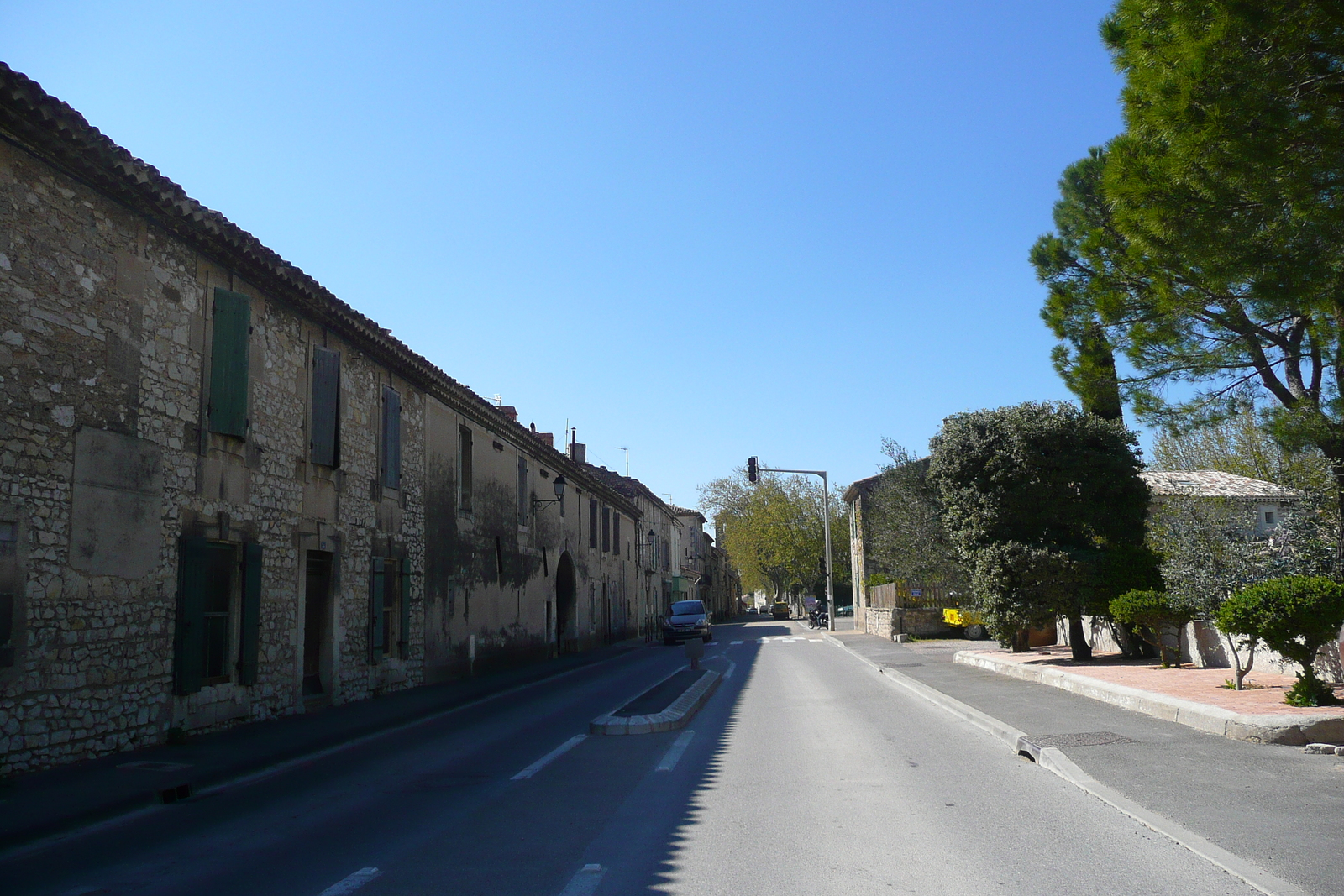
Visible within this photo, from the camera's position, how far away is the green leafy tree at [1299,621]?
10.1 metres

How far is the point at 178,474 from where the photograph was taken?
11383mm

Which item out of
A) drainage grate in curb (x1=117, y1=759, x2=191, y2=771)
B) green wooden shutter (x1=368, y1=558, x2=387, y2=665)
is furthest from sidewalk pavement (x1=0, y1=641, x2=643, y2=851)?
green wooden shutter (x1=368, y1=558, x2=387, y2=665)

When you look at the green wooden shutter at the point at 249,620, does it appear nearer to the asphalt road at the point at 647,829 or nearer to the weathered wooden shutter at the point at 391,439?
the asphalt road at the point at 647,829

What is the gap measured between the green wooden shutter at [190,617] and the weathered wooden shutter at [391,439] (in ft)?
19.5

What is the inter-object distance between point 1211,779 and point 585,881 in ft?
18.3

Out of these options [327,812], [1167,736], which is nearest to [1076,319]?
[1167,736]

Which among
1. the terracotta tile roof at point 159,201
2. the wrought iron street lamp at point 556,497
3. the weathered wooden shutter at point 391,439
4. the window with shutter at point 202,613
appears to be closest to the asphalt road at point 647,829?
the window with shutter at point 202,613

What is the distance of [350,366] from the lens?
16688 millimetres

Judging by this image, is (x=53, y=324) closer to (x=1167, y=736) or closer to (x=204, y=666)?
(x=204, y=666)

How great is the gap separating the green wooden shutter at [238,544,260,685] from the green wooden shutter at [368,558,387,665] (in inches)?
145

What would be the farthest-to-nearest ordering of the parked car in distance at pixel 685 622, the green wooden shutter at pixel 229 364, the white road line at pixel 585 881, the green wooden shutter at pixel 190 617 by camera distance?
1. the parked car in distance at pixel 685 622
2. the green wooden shutter at pixel 229 364
3. the green wooden shutter at pixel 190 617
4. the white road line at pixel 585 881

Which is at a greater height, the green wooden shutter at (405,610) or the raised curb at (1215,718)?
the green wooden shutter at (405,610)

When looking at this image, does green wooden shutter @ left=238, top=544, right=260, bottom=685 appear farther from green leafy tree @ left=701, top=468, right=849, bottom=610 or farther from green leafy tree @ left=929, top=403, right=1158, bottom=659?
green leafy tree @ left=701, top=468, right=849, bottom=610

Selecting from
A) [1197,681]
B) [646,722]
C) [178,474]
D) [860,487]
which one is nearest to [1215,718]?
[1197,681]
